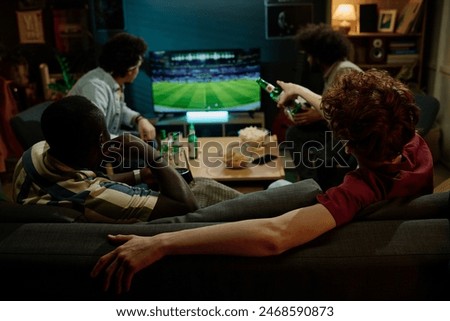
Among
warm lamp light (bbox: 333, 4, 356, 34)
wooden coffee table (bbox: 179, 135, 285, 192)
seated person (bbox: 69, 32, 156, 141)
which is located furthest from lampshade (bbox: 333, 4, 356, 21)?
seated person (bbox: 69, 32, 156, 141)

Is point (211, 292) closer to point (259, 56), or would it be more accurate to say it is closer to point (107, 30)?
point (259, 56)

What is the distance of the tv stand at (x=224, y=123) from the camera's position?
4.66 m

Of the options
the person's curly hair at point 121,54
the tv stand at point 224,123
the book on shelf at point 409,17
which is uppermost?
the book on shelf at point 409,17

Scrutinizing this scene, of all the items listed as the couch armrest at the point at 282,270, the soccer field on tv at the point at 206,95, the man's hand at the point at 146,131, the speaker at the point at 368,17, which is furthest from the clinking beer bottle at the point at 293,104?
the couch armrest at the point at 282,270

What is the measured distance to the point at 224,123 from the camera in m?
4.65

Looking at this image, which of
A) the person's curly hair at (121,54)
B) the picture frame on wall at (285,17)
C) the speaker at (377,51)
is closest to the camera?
the person's curly hair at (121,54)

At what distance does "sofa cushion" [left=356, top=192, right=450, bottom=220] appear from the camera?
126 centimetres

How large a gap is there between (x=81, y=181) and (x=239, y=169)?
1469mm

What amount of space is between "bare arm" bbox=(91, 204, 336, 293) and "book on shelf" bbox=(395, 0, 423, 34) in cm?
365

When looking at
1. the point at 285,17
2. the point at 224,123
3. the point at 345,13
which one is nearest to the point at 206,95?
the point at 224,123

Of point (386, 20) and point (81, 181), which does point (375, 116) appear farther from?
point (386, 20)

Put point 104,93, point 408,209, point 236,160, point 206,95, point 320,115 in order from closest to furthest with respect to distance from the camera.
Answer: point 408,209, point 236,160, point 104,93, point 320,115, point 206,95

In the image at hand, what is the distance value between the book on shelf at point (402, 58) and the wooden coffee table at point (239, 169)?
1.89m

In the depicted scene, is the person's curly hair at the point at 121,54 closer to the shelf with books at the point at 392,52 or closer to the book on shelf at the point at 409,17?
the shelf with books at the point at 392,52
